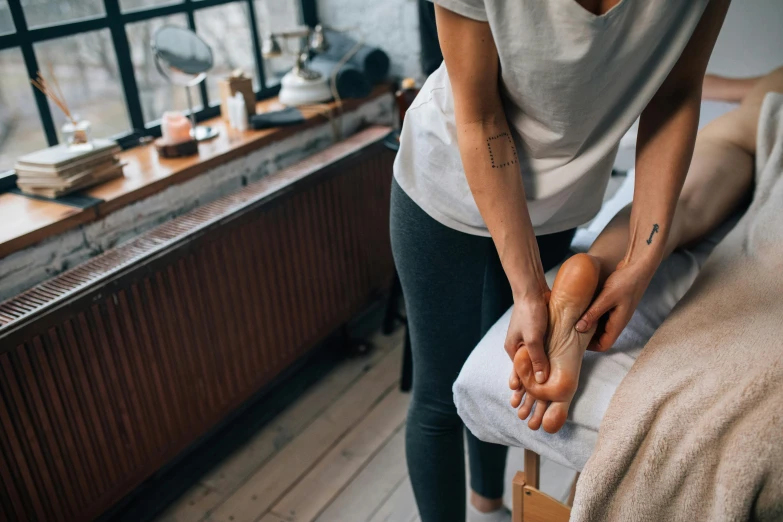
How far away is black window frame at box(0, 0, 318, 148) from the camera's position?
1.64m

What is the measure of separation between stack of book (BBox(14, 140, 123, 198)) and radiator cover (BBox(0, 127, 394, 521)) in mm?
199

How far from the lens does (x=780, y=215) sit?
1.31 metres

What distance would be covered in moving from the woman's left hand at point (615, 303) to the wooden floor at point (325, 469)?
0.82m

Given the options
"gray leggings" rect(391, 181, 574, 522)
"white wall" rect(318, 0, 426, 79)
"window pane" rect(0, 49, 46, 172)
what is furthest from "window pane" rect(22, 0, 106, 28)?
"gray leggings" rect(391, 181, 574, 522)

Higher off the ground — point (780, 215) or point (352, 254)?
point (780, 215)

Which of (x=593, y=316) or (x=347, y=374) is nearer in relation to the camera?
(x=593, y=316)

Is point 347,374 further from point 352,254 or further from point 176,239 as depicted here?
point 176,239

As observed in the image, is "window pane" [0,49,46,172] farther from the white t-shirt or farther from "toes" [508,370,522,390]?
"toes" [508,370,522,390]

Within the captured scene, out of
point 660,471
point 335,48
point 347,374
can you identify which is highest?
point 335,48

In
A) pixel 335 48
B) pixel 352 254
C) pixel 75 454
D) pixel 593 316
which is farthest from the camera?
pixel 335 48

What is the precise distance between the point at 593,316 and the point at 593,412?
0.13m

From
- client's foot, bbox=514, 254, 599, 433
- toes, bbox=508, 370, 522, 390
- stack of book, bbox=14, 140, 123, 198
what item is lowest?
toes, bbox=508, 370, 522, 390

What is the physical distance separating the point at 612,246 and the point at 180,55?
129cm

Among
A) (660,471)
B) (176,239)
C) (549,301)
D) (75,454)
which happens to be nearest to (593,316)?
(549,301)
